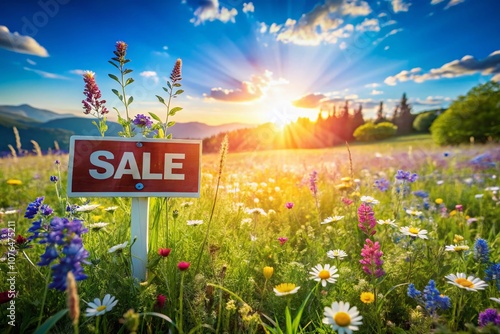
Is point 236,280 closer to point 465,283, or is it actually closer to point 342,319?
point 342,319

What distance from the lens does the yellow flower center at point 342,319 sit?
123cm

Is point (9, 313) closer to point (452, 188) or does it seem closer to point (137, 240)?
point (137, 240)

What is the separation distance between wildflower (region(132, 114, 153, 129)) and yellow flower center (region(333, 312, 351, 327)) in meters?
1.57

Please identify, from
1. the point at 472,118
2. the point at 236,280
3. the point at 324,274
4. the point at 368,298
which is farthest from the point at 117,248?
the point at 472,118

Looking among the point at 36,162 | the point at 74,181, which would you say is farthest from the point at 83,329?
the point at 36,162

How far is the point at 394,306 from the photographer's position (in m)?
1.93

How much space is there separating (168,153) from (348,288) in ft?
4.58

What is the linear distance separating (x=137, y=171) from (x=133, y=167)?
0.03m

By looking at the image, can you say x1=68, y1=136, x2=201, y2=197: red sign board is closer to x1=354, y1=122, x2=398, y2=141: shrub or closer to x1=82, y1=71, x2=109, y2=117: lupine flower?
x1=82, y1=71, x2=109, y2=117: lupine flower

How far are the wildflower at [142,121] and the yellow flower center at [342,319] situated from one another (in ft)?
5.14

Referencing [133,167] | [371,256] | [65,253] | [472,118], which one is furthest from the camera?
[472,118]

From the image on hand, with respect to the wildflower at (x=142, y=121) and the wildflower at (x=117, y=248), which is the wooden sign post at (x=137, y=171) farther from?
the wildflower at (x=142, y=121)

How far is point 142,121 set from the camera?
2000 millimetres

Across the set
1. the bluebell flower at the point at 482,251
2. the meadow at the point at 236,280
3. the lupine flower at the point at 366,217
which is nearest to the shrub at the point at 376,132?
the meadow at the point at 236,280
